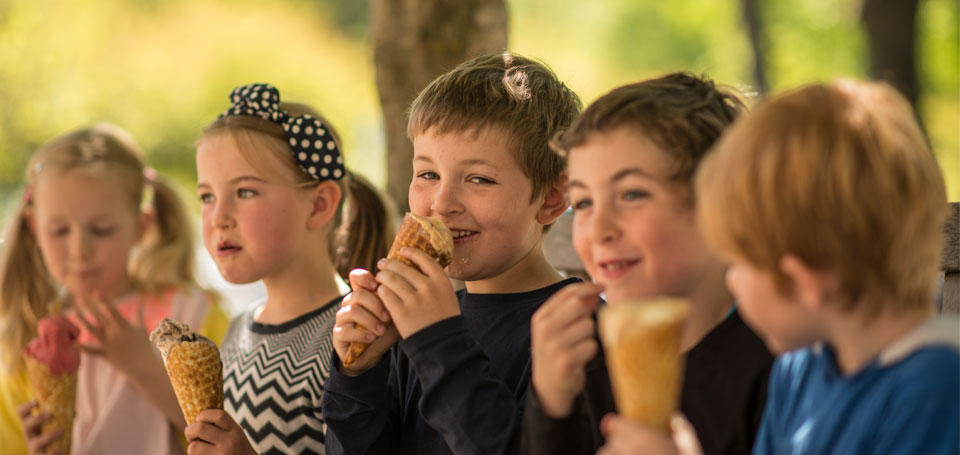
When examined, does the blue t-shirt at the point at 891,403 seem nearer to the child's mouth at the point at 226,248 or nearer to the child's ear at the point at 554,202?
the child's ear at the point at 554,202

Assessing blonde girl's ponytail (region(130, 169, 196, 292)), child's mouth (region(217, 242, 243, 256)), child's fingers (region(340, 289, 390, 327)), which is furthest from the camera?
blonde girl's ponytail (region(130, 169, 196, 292))

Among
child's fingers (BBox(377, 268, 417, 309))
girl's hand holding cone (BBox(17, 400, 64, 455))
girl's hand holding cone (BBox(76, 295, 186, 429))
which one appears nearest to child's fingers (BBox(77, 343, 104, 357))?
girl's hand holding cone (BBox(76, 295, 186, 429))

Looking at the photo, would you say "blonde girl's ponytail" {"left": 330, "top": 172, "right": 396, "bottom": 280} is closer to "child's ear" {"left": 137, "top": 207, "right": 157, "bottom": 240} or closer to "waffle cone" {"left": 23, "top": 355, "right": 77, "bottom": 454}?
"waffle cone" {"left": 23, "top": 355, "right": 77, "bottom": 454}

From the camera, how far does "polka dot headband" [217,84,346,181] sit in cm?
319

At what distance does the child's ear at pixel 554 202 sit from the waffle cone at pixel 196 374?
3.24 ft

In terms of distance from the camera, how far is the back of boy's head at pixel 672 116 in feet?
6.03

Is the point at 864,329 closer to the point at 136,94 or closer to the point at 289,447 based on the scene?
the point at 289,447

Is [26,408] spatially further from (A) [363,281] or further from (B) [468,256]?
(B) [468,256]

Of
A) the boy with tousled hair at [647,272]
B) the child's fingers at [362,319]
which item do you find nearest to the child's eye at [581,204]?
the boy with tousled hair at [647,272]

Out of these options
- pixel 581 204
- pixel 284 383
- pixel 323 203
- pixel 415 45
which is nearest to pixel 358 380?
pixel 284 383

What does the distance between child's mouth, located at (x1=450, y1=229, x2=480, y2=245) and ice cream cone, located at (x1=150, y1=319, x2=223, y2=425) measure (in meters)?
0.75

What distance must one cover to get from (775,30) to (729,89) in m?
22.7

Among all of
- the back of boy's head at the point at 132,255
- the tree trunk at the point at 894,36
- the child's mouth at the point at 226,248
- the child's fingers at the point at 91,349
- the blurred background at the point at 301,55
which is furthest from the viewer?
the blurred background at the point at 301,55

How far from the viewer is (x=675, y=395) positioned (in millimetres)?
1578
